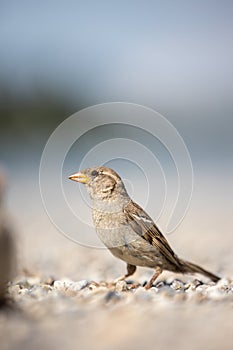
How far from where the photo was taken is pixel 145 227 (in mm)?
6027

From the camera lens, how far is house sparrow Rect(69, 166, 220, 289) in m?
5.82

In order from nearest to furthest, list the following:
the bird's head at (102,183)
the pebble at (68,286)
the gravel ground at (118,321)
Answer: the gravel ground at (118,321), the pebble at (68,286), the bird's head at (102,183)

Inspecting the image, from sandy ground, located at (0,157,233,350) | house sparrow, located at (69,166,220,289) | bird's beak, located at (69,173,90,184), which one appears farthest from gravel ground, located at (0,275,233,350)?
bird's beak, located at (69,173,90,184)

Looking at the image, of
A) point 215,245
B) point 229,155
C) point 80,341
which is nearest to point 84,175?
point 80,341

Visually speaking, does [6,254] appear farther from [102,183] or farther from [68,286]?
[102,183]

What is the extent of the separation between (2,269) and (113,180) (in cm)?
211

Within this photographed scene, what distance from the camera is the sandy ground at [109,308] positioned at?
3.69 m

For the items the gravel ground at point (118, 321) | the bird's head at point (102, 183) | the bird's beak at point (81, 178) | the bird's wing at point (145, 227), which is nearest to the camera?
the gravel ground at point (118, 321)

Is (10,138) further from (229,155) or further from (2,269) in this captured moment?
(2,269)

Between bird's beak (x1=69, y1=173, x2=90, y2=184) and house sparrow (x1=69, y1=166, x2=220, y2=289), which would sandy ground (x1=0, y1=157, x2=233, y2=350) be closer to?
house sparrow (x1=69, y1=166, x2=220, y2=289)

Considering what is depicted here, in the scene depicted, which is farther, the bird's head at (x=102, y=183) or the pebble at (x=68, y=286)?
the bird's head at (x=102, y=183)

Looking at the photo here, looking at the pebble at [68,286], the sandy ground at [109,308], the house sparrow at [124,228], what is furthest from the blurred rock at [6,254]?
the house sparrow at [124,228]

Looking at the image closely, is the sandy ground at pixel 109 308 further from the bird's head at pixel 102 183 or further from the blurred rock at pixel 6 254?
the bird's head at pixel 102 183

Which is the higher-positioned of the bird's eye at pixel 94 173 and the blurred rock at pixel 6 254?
the bird's eye at pixel 94 173
